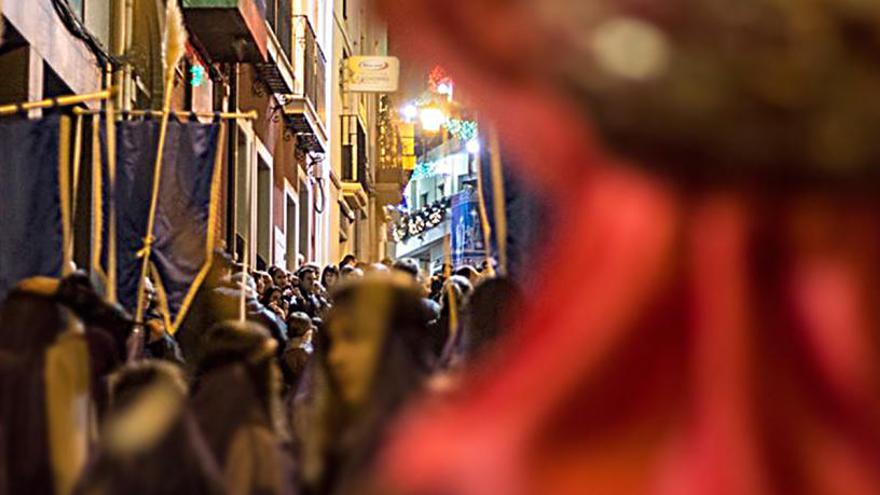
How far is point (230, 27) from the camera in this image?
901 inches

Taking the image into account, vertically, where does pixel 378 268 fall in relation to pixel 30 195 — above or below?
below

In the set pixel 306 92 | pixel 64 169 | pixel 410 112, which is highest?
pixel 410 112

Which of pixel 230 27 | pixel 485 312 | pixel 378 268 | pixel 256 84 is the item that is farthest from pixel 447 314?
pixel 256 84

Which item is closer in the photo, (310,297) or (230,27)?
(310,297)

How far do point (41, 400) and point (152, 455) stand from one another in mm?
1501

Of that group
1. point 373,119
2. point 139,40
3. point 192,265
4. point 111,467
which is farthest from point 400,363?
point 373,119

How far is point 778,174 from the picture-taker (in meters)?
1.78

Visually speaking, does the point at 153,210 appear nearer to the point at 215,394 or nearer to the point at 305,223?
the point at 215,394

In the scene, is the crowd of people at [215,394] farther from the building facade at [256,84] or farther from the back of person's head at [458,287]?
the building facade at [256,84]

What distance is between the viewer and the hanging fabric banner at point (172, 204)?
10391 mm

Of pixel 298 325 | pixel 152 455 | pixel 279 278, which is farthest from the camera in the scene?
pixel 279 278

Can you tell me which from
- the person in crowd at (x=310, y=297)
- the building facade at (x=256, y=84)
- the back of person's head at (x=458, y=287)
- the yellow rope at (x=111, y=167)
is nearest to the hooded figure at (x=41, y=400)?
the building facade at (x=256, y=84)

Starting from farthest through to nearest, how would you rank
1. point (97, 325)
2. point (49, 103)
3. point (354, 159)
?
point (354, 159) → point (49, 103) → point (97, 325)

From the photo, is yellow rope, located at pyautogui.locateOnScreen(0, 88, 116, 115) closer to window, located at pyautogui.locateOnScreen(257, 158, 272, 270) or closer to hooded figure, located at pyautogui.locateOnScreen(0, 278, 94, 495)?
hooded figure, located at pyautogui.locateOnScreen(0, 278, 94, 495)
